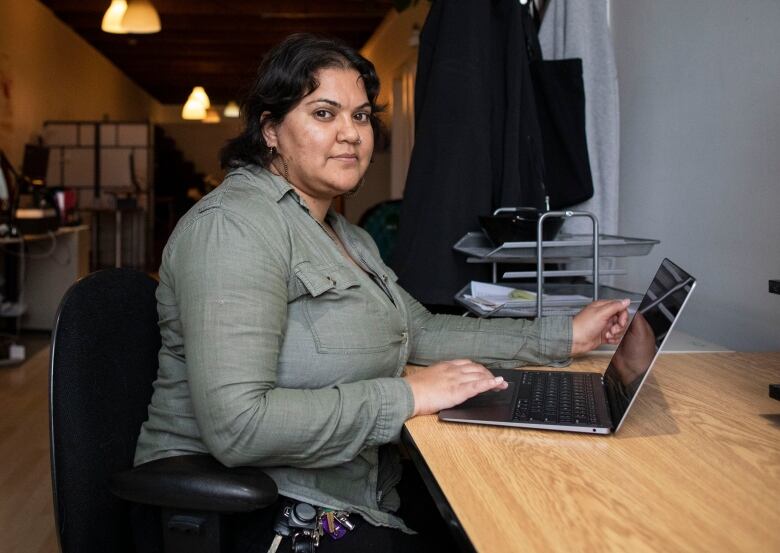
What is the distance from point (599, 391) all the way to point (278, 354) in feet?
1.69

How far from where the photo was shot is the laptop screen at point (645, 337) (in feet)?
3.62

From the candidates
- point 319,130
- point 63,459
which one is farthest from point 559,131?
point 63,459

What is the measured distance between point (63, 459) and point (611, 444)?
0.72m

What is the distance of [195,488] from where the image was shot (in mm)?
1088

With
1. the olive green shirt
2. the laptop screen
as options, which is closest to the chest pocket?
the olive green shirt

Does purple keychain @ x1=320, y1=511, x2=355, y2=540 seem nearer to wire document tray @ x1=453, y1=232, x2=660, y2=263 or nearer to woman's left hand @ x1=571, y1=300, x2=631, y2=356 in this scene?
woman's left hand @ x1=571, y1=300, x2=631, y2=356

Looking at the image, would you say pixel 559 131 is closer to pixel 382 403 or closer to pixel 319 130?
pixel 319 130


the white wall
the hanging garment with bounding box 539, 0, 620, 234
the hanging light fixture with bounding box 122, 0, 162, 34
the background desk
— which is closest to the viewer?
the white wall

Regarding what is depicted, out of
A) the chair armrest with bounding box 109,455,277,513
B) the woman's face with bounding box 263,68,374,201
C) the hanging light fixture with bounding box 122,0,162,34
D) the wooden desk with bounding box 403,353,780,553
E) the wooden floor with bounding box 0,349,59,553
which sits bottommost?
the wooden floor with bounding box 0,349,59,553

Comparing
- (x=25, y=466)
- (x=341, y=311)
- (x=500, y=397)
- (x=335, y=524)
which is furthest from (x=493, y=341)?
(x=25, y=466)

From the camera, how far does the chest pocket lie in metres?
1.30

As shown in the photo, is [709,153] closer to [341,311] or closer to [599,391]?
[599,391]

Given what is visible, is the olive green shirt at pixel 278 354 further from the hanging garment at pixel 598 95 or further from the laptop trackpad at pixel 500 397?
the hanging garment at pixel 598 95

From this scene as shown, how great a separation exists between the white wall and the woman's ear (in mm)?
1005
